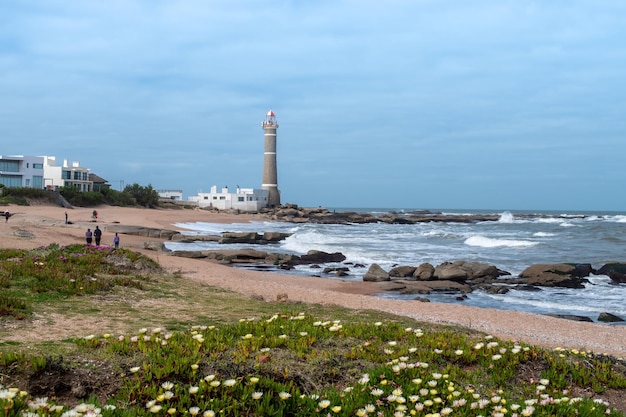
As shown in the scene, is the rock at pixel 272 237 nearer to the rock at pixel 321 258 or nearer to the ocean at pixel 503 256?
the ocean at pixel 503 256

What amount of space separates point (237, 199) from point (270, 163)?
296 inches

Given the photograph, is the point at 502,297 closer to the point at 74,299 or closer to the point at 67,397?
the point at 74,299

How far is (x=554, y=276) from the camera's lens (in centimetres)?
2464

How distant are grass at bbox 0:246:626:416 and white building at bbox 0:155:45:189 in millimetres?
67484

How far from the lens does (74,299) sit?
11.0 m

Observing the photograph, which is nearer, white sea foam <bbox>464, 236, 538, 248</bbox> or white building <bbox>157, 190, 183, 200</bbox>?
white sea foam <bbox>464, 236, 538, 248</bbox>

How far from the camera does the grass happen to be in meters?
4.54

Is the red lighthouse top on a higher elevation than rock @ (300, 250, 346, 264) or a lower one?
higher

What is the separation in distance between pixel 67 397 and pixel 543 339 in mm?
9754

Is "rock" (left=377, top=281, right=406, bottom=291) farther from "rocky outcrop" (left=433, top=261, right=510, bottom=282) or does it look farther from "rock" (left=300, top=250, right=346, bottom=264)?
"rock" (left=300, top=250, right=346, bottom=264)

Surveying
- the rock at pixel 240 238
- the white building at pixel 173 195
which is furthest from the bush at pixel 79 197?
the white building at pixel 173 195

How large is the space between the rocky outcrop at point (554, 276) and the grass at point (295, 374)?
1825 cm

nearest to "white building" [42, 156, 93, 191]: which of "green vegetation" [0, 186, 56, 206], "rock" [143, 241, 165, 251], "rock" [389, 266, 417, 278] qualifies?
"green vegetation" [0, 186, 56, 206]

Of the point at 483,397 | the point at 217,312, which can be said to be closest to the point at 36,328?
the point at 217,312
